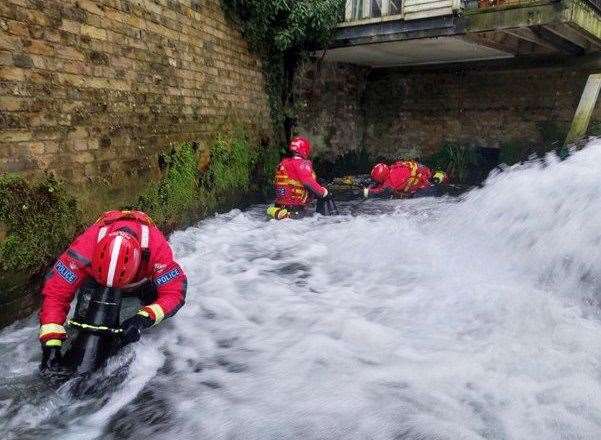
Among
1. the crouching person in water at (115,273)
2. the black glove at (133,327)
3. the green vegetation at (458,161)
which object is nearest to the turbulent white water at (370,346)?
the black glove at (133,327)

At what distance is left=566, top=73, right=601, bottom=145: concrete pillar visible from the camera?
843 centimetres

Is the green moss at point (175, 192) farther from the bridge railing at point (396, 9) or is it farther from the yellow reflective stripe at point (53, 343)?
the bridge railing at point (396, 9)

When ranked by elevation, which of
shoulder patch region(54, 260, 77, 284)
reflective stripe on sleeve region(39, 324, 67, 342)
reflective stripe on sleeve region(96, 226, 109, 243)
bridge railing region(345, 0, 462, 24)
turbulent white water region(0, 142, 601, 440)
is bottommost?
turbulent white water region(0, 142, 601, 440)

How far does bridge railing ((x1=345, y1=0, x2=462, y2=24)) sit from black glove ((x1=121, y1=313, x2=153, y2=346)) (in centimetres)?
642

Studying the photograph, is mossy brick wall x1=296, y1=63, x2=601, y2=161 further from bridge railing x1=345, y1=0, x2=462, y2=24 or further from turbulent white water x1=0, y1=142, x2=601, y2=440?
turbulent white water x1=0, y1=142, x2=601, y2=440

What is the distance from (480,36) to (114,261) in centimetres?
698

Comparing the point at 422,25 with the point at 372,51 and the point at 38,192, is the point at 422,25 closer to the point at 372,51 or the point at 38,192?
the point at 372,51

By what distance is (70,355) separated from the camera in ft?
8.96

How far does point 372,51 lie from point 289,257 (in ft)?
18.0

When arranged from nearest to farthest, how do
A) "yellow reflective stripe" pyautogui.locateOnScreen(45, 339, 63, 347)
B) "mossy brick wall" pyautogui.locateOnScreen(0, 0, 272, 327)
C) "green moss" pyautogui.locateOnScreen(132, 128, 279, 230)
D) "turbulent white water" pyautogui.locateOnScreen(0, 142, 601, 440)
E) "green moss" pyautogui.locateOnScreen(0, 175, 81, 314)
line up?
"turbulent white water" pyautogui.locateOnScreen(0, 142, 601, 440) < "yellow reflective stripe" pyautogui.locateOnScreen(45, 339, 63, 347) < "green moss" pyautogui.locateOnScreen(0, 175, 81, 314) < "mossy brick wall" pyautogui.locateOnScreen(0, 0, 272, 327) < "green moss" pyautogui.locateOnScreen(132, 128, 279, 230)

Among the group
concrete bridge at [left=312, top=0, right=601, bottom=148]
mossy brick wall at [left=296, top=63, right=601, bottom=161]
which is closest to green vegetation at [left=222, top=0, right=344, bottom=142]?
concrete bridge at [left=312, top=0, right=601, bottom=148]

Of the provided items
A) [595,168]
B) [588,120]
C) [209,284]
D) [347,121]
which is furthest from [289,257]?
[588,120]

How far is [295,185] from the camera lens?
21.2ft

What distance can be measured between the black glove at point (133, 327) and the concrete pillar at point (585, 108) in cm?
884
